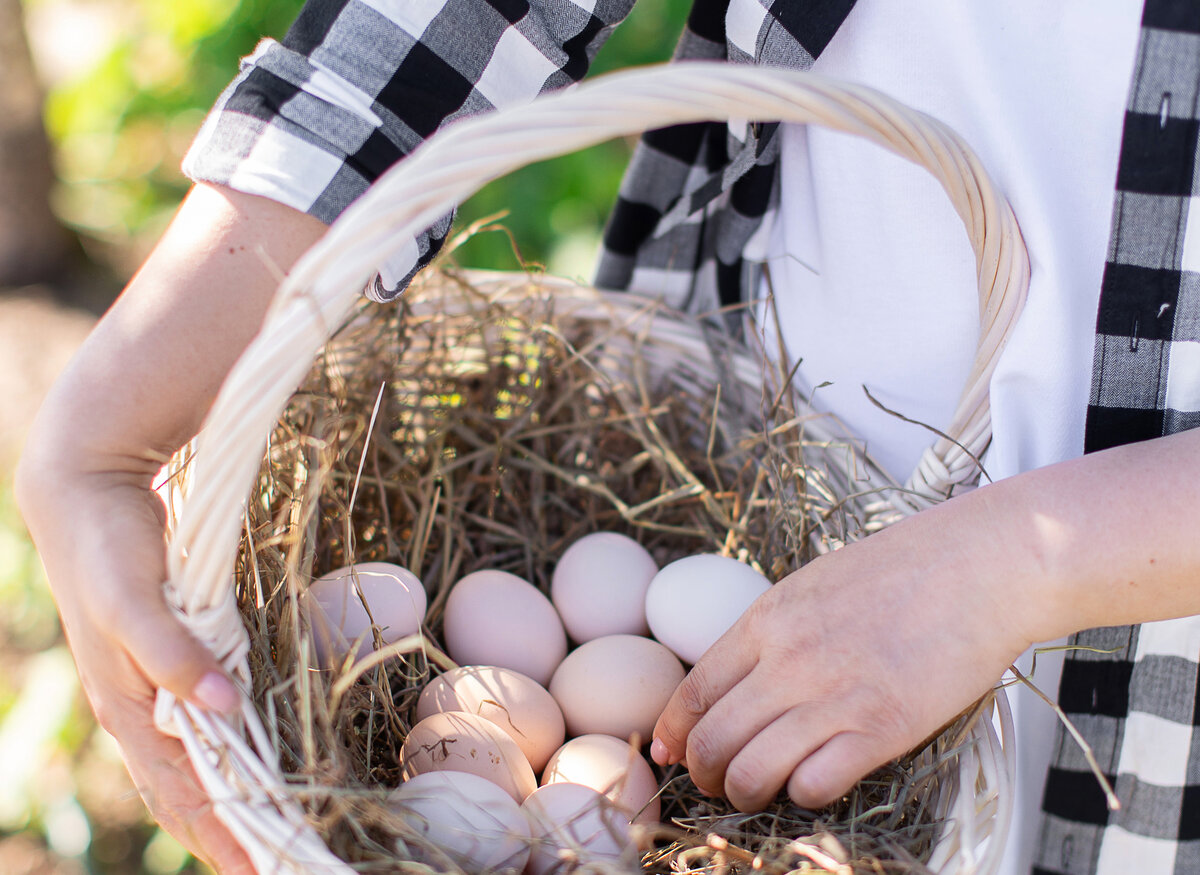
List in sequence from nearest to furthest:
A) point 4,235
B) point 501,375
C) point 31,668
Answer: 1. point 501,375
2. point 31,668
3. point 4,235

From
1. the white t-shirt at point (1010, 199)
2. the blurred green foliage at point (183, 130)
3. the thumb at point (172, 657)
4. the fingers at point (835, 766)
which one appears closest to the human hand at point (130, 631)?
the thumb at point (172, 657)

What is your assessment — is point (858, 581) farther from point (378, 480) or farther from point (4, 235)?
point (4, 235)

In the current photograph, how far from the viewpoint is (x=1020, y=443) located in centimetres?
61

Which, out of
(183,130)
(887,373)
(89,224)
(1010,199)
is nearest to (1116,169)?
(1010,199)

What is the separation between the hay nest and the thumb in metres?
0.07

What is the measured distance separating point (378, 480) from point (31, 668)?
87 cm

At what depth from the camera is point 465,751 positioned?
60 centimetres

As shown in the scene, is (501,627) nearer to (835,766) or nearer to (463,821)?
(463,821)

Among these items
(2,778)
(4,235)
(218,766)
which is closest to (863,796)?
(218,766)

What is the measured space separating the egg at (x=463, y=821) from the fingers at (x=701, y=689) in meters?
0.11

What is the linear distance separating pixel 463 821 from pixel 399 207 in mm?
371

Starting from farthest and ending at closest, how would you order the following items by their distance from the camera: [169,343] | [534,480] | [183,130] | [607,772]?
[183,130]
[534,480]
[607,772]
[169,343]

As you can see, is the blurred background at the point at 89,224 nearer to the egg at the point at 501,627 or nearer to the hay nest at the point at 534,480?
the hay nest at the point at 534,480

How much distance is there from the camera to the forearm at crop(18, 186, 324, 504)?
485 mm
